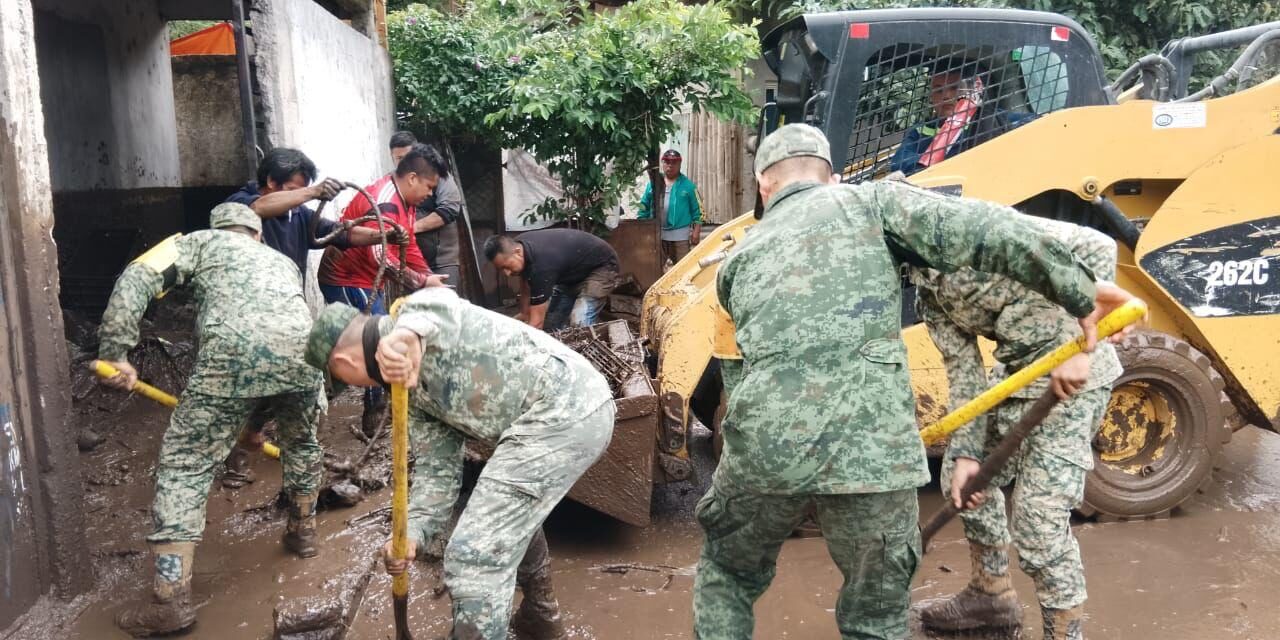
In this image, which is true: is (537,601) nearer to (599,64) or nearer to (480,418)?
(480,418)

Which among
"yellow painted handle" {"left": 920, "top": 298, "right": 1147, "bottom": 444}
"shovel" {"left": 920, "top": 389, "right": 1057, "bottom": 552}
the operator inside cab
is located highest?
the operator inside cab

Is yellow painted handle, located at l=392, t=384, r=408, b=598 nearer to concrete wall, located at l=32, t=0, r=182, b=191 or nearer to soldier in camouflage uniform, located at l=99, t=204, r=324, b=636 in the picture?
soldier in camouflage uniform, located at l=99, t=204, r=324, b=636

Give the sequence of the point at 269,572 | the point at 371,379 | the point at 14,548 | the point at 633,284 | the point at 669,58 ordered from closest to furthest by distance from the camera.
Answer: the point at 371,379
the point at 14,548
the point at 269,572
the point at 669,58
the point at 633,284

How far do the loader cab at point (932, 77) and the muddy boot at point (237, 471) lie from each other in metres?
3.55

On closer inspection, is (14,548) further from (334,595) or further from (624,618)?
(624,618)

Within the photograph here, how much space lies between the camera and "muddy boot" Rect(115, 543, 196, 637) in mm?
3328

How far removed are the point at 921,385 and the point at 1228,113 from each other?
1.89m

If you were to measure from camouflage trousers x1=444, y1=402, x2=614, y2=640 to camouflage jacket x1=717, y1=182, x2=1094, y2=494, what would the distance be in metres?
0.57

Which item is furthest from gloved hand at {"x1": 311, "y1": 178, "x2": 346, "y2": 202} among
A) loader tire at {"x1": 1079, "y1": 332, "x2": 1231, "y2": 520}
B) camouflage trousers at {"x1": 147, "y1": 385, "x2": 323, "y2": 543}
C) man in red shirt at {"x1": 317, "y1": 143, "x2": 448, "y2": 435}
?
loader tire at {"x1": 1079, "y1": 332, "x2": 1231, "y2": 520}

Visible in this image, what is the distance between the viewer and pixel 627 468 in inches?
147

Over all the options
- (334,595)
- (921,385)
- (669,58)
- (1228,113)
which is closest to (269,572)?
(334,595)

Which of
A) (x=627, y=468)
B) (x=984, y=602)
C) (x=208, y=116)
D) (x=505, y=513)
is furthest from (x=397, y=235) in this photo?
(x=208, y=116)

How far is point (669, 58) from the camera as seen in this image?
7547 millimetres

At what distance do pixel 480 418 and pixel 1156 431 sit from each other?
3389 millimetres
